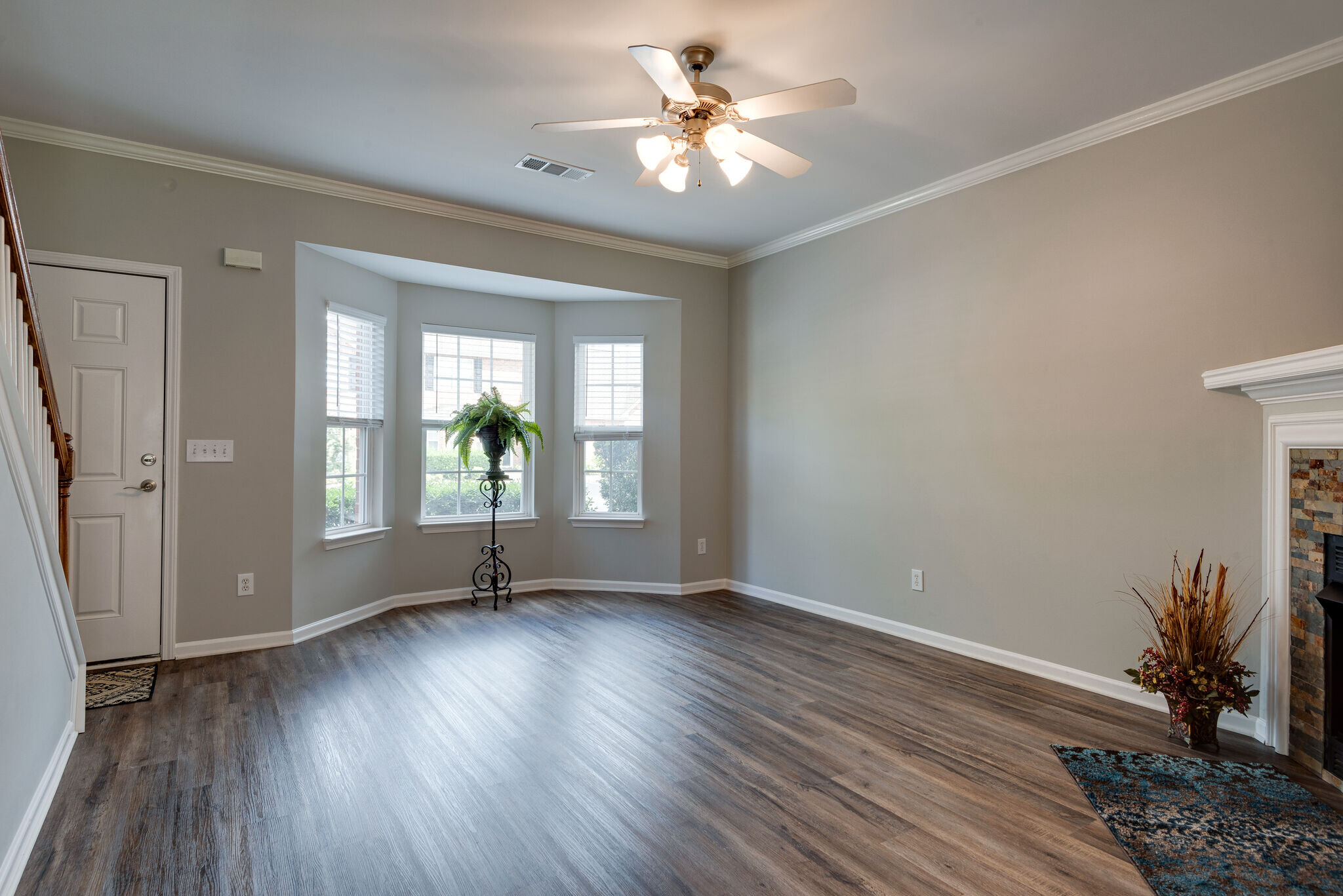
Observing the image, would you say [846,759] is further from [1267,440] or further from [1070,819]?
[1267,440]

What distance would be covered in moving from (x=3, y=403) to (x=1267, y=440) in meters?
4.29

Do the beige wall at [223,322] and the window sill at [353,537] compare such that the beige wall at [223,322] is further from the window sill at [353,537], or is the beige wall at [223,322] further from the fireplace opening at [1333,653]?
the fireplace opening at [1333,653]

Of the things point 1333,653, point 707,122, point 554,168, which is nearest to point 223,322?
point 554,168

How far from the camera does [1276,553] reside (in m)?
2.69

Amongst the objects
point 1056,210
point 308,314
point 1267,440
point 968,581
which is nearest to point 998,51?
point 1056,210

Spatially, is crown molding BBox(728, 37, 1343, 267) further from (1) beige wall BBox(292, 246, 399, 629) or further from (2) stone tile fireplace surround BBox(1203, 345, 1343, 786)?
(1) beige wall BBox(292, 246, 399, 629)

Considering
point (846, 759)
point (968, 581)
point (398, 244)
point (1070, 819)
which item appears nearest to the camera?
point (1070, 819)

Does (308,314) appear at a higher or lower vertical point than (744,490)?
higher

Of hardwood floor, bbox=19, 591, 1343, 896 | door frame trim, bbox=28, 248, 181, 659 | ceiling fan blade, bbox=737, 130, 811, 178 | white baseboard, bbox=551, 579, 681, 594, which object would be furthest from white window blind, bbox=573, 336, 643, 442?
ceiling fan blade, bbox=737, 130, 811, 178

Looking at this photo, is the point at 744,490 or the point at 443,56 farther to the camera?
the point at 744,490

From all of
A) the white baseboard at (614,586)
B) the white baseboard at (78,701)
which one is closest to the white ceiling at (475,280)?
the white baseboard at (614,586)

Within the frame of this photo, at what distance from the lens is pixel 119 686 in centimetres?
324

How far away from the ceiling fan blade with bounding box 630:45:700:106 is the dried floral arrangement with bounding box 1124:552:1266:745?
255 cm

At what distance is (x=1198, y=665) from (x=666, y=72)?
290 cm
